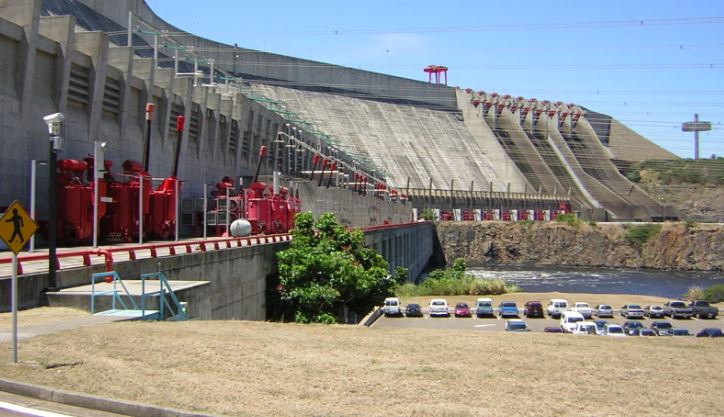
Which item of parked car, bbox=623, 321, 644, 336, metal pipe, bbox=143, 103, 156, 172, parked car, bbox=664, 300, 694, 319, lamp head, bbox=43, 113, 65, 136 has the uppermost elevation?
metal pipe, bbox=143, 103, 156, 172

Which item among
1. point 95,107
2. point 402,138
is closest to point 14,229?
point 95,107

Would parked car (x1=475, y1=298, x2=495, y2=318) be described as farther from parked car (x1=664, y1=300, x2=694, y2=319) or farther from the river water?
the river water

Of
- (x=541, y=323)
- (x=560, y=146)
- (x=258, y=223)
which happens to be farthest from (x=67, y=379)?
(x=560, y=146)

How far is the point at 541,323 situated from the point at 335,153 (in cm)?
4468

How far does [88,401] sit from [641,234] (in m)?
109

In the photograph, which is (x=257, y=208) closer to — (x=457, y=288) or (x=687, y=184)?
(x=457, y=288)

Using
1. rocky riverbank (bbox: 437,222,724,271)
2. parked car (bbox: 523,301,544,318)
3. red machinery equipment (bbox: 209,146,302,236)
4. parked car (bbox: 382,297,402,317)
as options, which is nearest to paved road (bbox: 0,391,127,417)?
red machinery equipment (bbox: 209,146,302,236)

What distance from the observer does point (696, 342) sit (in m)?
16.7

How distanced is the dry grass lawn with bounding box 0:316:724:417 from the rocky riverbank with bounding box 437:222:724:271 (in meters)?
97.2

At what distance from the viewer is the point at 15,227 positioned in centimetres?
1021

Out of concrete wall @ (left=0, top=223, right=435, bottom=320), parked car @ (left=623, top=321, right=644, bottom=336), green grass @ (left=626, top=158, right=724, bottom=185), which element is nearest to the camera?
concrete wall @ (left=0, top=223, right=435, bottom=320)

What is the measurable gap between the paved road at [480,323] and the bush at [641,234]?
65.0 metres

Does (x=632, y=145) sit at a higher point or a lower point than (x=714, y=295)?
higher

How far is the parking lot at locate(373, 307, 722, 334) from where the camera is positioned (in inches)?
1533
